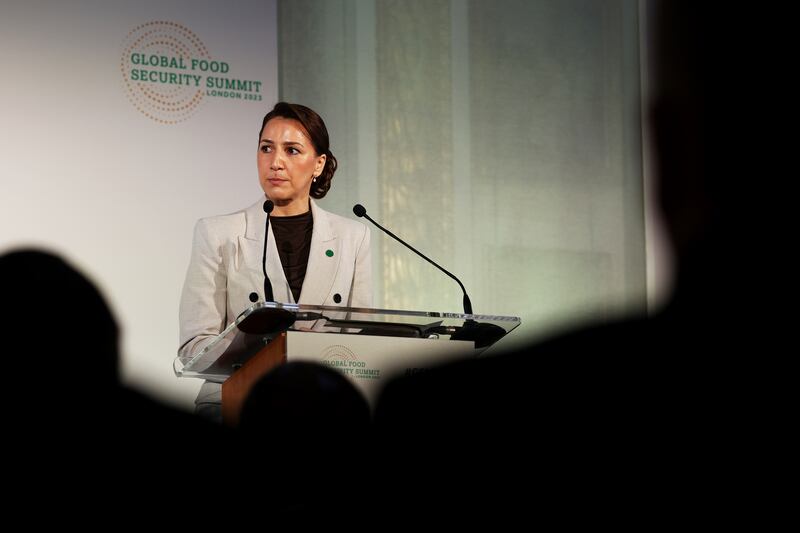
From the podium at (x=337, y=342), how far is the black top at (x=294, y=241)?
142 cm

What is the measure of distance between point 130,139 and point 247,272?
79cm

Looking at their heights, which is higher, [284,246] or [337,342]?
[284,246]

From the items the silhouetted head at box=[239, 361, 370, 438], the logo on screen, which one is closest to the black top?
the logo on screen

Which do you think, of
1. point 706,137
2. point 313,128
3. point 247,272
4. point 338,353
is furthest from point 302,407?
point 313,128

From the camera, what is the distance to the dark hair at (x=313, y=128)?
15.4ft

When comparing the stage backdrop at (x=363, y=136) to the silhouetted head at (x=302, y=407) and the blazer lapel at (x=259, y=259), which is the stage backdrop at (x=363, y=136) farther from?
the silhouetted head at (x=302, y=407)

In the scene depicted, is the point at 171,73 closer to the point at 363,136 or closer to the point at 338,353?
the point at 363,136

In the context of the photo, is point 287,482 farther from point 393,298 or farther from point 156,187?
point 393,298

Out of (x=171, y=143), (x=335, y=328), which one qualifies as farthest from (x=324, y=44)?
(x=335, y=328)

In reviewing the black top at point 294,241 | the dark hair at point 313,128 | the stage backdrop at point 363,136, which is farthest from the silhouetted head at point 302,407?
the dark hair at point 313,128

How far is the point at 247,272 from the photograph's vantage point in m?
4.31

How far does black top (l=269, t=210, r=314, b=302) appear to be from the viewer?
4.45 m

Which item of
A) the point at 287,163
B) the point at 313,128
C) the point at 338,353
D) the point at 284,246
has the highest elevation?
the point at 313,128

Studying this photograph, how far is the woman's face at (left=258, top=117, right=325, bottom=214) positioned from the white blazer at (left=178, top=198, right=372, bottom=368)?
0.12 metres
